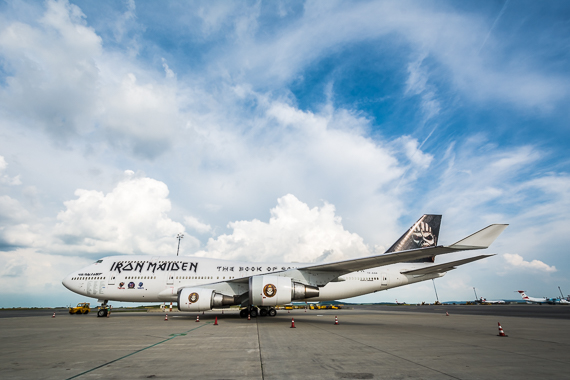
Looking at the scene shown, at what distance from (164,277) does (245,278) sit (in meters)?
6.80

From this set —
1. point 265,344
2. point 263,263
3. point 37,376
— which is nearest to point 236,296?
point 263,263

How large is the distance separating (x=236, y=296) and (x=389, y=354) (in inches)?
488

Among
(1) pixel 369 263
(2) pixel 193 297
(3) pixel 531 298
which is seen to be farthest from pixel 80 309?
(3) pixel 531 298

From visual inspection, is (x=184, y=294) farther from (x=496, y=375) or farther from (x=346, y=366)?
(x=496, y=375)

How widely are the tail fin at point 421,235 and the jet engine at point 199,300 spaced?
15101 millimetres

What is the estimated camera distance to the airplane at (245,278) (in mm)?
15273

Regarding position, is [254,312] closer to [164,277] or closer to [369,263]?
[164,277]

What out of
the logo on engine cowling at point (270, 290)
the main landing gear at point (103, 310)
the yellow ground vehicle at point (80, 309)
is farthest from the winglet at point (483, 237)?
the yellow ground vehicle at point (80, 309)

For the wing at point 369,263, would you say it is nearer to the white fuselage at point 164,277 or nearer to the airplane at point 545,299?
the white fuselage at point 164,277

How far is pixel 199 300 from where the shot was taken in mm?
15930

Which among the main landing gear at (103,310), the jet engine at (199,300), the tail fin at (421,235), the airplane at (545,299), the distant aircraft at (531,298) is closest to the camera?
the jet engine at (199,300)

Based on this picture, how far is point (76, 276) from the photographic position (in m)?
20.1

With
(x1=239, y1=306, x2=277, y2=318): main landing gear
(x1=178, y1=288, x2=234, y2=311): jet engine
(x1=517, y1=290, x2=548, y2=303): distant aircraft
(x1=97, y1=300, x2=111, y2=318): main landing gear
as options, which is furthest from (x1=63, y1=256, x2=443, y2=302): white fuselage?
(x1=517, y1=290, x2=548, y2=303): distant aircraft

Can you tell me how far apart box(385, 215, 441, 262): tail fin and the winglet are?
13105mm
